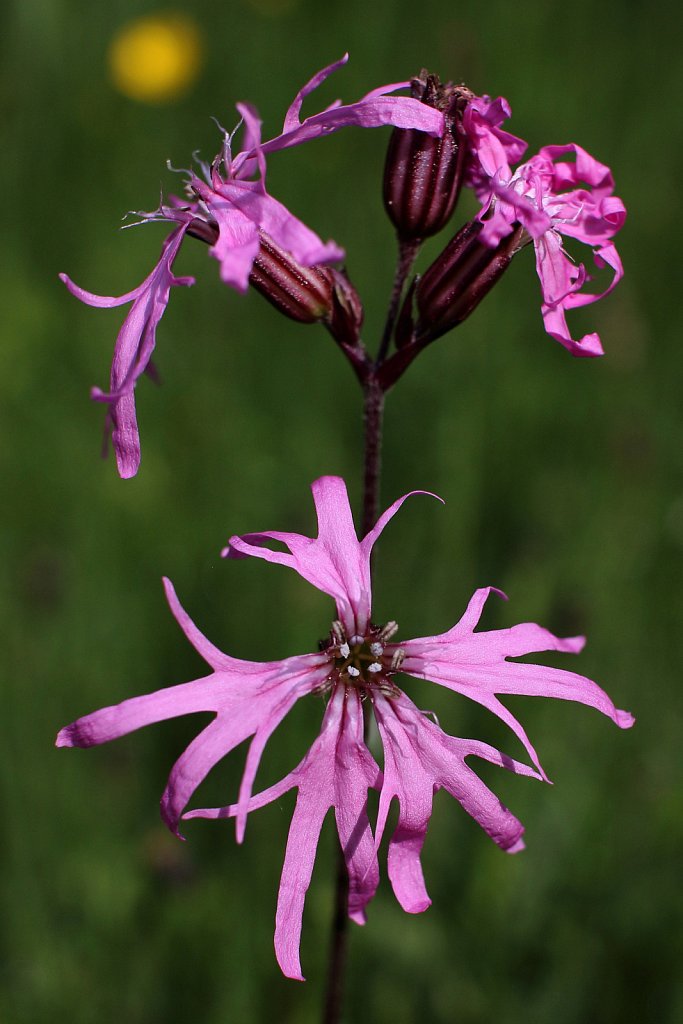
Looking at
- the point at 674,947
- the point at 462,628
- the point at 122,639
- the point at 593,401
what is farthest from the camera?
the point at 593,401

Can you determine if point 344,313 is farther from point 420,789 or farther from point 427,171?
point 420,789

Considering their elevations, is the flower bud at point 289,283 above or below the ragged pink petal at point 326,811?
above

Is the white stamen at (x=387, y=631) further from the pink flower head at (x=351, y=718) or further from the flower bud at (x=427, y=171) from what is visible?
the flower bud at (x=427, y=171)

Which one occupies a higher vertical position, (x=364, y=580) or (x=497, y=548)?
(x=364, y=580)

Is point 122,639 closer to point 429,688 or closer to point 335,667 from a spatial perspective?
point 429,688

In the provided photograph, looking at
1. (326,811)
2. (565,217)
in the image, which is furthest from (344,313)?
(326,811)

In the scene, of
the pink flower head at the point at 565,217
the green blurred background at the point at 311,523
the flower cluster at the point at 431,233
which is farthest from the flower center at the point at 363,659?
the green blurred background at the point at 311,523

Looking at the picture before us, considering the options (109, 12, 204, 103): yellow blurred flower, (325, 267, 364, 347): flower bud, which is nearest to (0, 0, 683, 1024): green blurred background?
(109, 12, 204, 103): yellow blurred flower

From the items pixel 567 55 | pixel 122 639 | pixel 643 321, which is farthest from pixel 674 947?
pixel 567 55
